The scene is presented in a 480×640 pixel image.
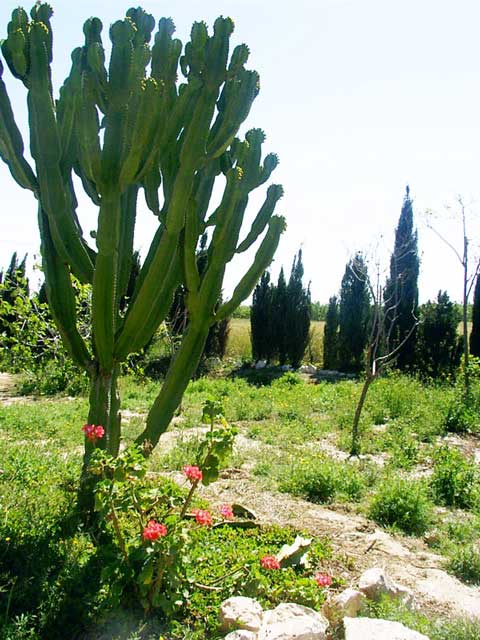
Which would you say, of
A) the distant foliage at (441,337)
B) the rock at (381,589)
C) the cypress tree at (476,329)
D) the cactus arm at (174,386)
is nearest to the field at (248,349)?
the distant foliage at (441,337)

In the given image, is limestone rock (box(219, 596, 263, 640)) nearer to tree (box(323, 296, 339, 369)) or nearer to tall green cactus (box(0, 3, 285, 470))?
tall green cactus (box(0, 3, 285, 470))

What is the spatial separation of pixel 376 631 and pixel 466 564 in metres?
1.43

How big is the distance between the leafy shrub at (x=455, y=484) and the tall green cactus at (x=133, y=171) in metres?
2.54

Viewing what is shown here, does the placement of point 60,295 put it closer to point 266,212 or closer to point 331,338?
Result: point 266,212

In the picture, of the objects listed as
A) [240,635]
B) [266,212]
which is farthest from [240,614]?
[266,212]

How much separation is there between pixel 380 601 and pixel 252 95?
3498 mm

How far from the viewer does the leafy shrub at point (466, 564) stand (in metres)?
3.09

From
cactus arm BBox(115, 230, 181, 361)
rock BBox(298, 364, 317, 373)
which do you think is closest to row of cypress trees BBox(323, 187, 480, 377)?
rock BBox(298, 364, 317, 373)

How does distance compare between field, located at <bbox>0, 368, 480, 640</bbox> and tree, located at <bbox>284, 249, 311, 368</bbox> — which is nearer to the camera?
field, located at <bbox>0, 368, 480, 640</bbox>

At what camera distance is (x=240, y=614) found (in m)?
2.29

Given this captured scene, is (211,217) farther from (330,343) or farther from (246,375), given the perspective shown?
(330,343)

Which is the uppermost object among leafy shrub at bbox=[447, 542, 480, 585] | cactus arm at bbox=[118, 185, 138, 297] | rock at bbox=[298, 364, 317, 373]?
cactus arm at bbox=[118, 185, 138, 297]

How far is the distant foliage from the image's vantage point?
14.2m

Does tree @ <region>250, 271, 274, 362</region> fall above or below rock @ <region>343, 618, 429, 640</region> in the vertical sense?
above
